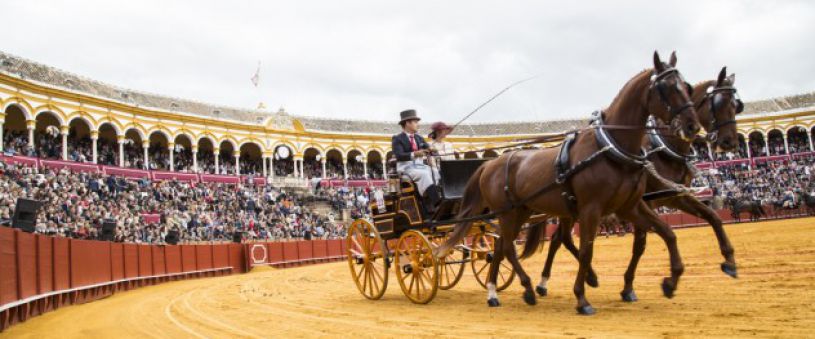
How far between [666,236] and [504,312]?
5.24 ft

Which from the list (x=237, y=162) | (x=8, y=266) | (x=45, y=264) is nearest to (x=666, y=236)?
(x=8, y=266)

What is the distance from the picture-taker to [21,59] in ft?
99.9

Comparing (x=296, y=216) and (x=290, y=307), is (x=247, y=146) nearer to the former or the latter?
(x=296, y=216)

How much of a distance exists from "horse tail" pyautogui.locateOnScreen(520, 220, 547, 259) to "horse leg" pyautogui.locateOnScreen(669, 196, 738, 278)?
1.45 metres

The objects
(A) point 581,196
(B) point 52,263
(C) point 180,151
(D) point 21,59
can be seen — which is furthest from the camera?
(C) point 180,151

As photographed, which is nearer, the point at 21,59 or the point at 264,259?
the point at 264,259

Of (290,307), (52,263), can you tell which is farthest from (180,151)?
(290,307)

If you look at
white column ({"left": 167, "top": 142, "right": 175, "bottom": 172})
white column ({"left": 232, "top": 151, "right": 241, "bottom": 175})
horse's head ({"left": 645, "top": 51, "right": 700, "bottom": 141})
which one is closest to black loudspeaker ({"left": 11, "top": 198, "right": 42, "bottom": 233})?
horse's head ({"left": 645, "top": 51, "right": 700, "bottom": 141})

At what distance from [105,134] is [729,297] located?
3683 cm

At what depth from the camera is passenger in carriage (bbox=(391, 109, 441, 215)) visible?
7.70 meters

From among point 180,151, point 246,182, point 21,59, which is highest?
point 21,59

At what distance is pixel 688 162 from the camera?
728cm

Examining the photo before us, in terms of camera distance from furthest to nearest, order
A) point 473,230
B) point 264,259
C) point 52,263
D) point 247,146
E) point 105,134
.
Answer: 1. point 247,146
2. point 105,134
3. point 264,259
4. point 52,263
5. point 473,230

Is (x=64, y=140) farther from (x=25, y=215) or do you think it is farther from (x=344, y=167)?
(x=25, y=215)
